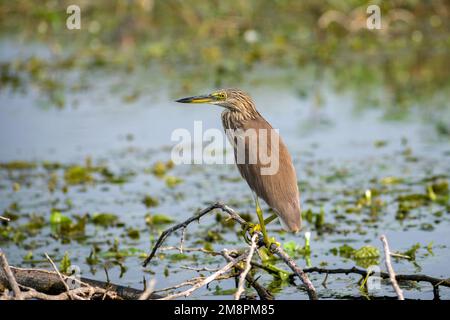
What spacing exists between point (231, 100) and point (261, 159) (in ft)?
1.93

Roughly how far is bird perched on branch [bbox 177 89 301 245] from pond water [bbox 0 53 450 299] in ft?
2.74

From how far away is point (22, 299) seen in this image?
4.39 meters

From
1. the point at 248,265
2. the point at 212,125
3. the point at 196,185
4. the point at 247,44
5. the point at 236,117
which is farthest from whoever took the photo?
the point at 247,44

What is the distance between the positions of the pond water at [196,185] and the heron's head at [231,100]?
3.78 ft

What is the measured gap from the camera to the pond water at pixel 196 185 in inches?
261

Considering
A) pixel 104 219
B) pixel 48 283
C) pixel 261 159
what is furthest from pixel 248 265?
pixel 104 219

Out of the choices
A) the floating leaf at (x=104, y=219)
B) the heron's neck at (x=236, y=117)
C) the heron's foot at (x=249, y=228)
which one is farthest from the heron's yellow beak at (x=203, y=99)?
the floating leaf at (x=104, y=219)

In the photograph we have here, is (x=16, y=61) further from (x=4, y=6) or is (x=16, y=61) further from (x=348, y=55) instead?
(x=348, y=55)

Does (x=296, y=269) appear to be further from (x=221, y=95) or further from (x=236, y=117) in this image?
(x=221, y=95)

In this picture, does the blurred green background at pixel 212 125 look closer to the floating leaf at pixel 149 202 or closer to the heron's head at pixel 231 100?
the floating leaf at pixel 149 202

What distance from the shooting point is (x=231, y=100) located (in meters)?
5.85

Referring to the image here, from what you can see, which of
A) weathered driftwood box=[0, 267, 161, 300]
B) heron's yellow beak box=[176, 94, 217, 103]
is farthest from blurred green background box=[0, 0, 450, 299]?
heron's yellow beak box=[176, 94, 217, 103]
